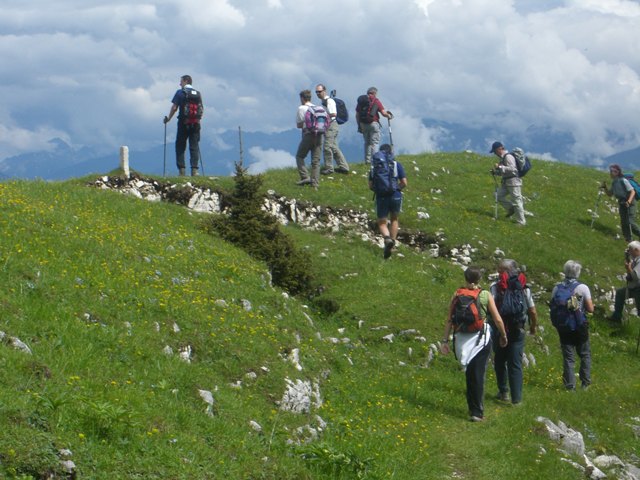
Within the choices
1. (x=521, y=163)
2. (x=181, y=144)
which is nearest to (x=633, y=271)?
(x=521, y=163)

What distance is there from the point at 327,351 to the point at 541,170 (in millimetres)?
24559

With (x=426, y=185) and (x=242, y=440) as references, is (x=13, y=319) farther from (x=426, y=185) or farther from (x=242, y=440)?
(x=426, y=185)

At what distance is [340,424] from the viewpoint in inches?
493

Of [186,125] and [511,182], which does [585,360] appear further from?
[186,125]

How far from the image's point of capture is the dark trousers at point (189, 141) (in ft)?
89.2

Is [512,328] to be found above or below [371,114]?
below

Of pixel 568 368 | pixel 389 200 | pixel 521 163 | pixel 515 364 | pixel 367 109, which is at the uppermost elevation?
pixel 367 109

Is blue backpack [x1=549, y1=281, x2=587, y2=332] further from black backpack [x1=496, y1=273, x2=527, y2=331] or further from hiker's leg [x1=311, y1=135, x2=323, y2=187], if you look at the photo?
hiker's leg [x1=311, y1=135, x2=323, y2=187]

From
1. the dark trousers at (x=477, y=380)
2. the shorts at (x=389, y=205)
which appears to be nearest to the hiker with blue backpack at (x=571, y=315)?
the dark trousers at (x=477, y=380)

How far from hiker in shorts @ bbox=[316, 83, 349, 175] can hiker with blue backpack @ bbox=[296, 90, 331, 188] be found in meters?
1.52

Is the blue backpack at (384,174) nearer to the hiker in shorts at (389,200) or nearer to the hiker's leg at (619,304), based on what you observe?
the hiker in shorts at (389,200)

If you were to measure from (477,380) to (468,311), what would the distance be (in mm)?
1168

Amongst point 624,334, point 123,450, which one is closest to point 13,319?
point 123,450

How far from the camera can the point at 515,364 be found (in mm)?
15289
